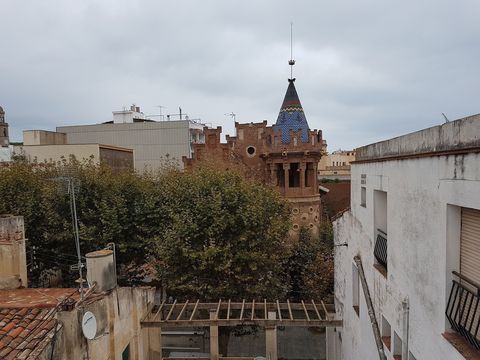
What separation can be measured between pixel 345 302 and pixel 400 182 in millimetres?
6229

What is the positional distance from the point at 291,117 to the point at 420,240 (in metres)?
18.3

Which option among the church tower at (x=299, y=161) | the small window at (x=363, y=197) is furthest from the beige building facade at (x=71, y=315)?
the church tower at (x=299, y=161)

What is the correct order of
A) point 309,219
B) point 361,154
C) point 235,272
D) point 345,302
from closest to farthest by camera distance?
point 361,154 < point 345,302 < point 235,272 < point 309,219

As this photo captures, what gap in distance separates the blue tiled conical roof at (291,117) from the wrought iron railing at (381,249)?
590 inches

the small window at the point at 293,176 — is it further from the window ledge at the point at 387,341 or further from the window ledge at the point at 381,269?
the window ledge at the point at 387,341

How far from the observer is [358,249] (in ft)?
30.9

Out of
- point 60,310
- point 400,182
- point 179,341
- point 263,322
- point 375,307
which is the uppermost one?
point 400,182

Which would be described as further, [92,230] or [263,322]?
[92,230]

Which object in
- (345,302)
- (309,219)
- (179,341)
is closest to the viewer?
(345,302)

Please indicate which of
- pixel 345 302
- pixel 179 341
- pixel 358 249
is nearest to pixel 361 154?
pixel 358 249

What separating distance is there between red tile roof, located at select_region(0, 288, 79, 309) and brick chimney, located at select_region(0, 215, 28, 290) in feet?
0.98

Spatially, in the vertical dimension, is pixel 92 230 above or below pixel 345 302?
above

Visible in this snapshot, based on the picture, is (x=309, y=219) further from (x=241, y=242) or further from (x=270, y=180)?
(x=241, y=242)

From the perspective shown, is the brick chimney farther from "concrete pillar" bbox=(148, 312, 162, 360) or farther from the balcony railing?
the balcony railing
